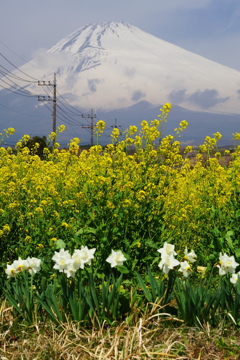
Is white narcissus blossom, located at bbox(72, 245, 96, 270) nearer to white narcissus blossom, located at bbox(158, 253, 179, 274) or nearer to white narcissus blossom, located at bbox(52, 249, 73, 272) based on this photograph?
white narcissus blossom, located at bbox(52, 249, 73, 272)

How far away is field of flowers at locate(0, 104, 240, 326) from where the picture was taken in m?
3.87

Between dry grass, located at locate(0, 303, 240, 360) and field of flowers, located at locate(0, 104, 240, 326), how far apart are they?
0.11 metres

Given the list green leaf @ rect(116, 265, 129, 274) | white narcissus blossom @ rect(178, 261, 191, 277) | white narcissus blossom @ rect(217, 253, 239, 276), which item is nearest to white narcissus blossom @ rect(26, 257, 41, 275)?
green leaf @ rect(116, 265, 129, 274)

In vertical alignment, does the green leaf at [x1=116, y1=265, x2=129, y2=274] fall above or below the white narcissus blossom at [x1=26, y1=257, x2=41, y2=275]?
below

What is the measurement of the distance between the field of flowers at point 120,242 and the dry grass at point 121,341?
0.36ft

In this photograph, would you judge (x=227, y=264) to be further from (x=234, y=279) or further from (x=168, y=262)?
(x=168, y=262)

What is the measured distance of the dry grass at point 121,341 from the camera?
3.46 meters

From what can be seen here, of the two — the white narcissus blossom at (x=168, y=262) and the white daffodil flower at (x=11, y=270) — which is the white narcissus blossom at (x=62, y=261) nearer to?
the white daffodil flower at (x=11, y=270)

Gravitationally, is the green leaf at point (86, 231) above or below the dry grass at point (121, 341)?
above

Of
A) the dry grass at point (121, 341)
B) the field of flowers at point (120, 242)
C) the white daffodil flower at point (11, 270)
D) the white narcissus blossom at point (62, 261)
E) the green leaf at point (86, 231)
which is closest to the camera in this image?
the dry grass at point (121, 341)

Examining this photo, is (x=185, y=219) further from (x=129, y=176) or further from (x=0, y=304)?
(x=0, y=304)

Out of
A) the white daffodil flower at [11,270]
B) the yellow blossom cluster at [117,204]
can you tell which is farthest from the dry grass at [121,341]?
the yellow blossom cluster at [117,204]

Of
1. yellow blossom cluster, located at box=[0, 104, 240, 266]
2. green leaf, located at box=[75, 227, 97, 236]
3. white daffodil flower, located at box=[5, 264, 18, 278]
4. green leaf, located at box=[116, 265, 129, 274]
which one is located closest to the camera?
white daffodil flower, located at box=[5, 264, 18, 278]

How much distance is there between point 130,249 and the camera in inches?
199
